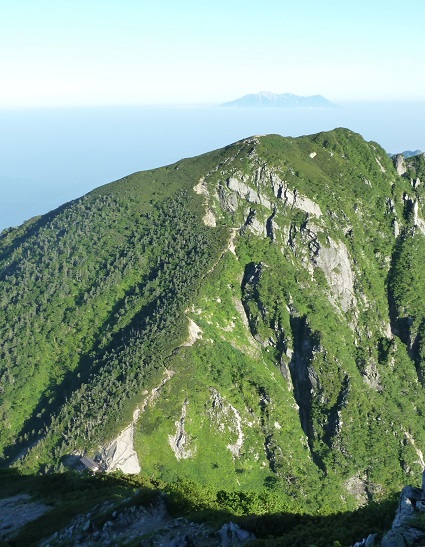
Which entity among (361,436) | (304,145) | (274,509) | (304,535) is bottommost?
(361,436)

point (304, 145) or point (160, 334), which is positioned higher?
point (304, 145)

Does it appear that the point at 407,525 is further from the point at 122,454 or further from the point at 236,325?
the point at 236,325

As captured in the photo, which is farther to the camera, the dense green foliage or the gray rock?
the gray rock

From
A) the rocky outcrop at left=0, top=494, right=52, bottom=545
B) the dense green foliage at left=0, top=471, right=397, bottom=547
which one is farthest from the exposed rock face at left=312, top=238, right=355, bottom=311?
the rocky outcrop at left=0, top=494, right=52, bottom=545

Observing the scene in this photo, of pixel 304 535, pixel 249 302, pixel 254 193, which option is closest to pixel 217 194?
pixel 254 193

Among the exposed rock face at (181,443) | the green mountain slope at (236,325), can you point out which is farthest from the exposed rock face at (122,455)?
the exposed rock face at (181,443)

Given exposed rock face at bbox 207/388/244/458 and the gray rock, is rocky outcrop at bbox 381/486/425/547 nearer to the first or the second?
the gray rock

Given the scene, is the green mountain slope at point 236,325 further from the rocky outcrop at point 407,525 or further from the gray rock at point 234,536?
the rocky outcrop at point 407,525

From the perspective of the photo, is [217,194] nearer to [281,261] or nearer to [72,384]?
[281,261]

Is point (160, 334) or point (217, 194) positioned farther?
point (217, 194)
